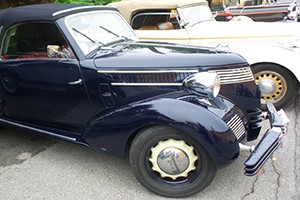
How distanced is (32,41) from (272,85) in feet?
11.3

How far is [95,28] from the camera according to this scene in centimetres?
350

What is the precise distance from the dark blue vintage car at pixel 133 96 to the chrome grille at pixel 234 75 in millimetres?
10

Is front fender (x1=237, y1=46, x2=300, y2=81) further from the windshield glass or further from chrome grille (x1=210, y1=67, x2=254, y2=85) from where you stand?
chrome grille (x1=210, y1=67, x2=254, y2=85)

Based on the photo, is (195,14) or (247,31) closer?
(247,31)

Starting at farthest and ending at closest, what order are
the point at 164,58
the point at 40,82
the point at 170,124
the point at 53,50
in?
the point at 40,82 → the point at 53,50 → the point at 164,58 → the point at 170,124

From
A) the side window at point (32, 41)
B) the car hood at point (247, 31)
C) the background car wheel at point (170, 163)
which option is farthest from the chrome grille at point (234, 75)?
the car hood at point (247, 31)

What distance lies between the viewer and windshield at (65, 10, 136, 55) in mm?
3221

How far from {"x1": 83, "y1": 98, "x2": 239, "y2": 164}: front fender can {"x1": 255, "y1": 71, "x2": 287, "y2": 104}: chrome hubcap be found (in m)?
2.28

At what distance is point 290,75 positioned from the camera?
14.8ft

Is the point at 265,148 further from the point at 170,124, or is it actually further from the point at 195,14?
the point at 195,14

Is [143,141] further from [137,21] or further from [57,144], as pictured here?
[137,21]

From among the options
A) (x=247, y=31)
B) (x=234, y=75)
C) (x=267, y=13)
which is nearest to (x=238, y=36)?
(x=247, y=31)

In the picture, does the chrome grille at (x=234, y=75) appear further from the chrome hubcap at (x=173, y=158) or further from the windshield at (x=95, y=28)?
the windshield at (x=95, y=28)

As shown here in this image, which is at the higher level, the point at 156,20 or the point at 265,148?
the point at 156,20
